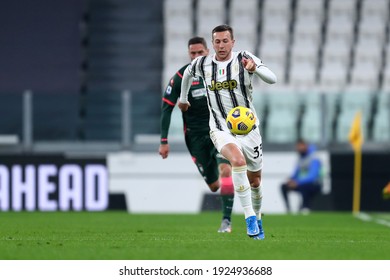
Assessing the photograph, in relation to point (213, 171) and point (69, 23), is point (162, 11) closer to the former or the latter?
point (69, 23)

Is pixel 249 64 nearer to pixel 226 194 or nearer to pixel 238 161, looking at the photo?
pixel 238 161

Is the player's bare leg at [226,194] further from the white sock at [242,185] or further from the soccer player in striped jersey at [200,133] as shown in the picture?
the white sock at [242,185]

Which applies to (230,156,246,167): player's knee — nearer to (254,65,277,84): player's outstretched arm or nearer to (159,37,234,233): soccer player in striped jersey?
(254,65,277,84): player's outstretched arm

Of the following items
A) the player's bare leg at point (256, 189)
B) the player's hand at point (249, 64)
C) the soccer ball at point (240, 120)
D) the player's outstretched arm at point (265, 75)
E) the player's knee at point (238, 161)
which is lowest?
the player's bare leg at point (256, 189)

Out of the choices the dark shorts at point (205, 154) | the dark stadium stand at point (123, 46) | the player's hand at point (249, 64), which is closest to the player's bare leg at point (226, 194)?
the dark shorts at point (205, 154)

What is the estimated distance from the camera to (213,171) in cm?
1208

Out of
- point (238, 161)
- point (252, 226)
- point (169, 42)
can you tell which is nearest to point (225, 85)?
point (238, 161)

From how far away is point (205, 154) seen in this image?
1195 cm

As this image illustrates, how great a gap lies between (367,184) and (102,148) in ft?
15.8

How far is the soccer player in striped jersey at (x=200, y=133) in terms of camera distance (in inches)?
437

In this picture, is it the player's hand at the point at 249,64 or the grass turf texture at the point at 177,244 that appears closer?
the grass turf texture at the point at 177,244

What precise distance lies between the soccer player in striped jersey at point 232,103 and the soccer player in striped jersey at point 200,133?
109cm

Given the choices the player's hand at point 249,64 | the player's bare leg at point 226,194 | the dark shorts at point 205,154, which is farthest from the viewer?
the dark shorts at point 205,154

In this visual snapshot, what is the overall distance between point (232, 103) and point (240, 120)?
0.29 metres
